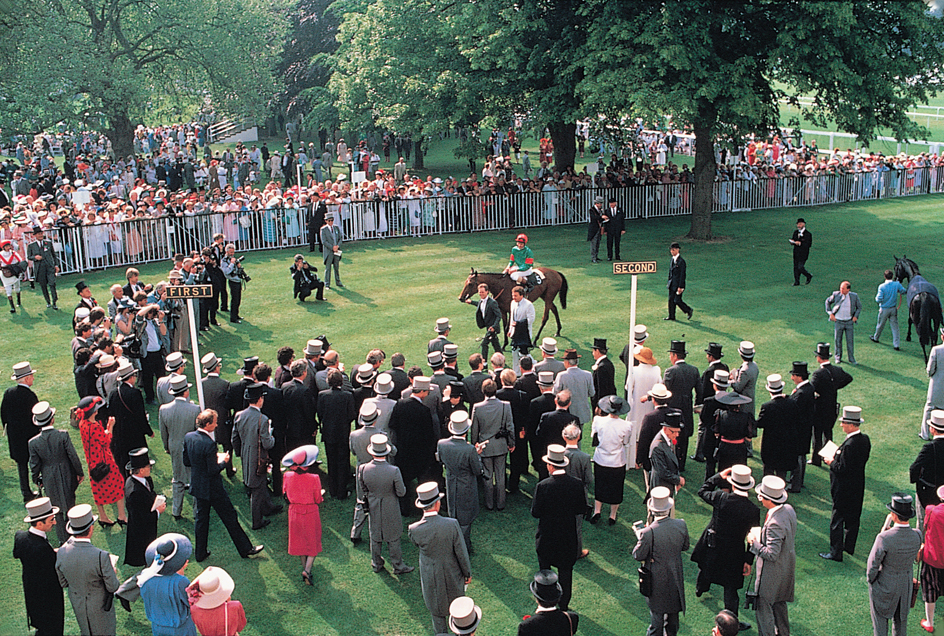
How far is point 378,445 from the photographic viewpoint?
8.89 metres

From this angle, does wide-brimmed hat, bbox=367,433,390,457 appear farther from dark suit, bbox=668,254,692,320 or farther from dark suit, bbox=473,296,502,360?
dark suit, bbox=668,254,692,320

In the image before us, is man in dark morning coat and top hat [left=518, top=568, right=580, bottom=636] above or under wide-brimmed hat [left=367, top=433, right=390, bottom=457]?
under

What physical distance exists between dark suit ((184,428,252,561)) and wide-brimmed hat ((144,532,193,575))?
2.30m

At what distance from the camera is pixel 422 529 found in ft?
25.8

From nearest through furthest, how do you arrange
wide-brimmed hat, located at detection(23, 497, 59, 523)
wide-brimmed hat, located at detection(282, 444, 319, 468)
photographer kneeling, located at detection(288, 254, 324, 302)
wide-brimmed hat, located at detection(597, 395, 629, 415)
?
wide-brimmed hat, located at detection(23, 497, 59, 523)
wide-brimmed hat, located at detection(282, 444, 319, 468)
wide-brimmed hat, located at detection(597, 395, 629, 415)
photographer kneeling, located at detection(288, 254, 324, 302)

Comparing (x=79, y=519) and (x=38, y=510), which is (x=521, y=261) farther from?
(x=79, y=519)

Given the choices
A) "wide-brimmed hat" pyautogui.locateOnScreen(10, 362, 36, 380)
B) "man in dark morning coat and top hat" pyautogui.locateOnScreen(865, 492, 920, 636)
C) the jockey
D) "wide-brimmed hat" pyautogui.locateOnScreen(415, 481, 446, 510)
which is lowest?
"man in dark morning coat and top hat" pyautogui.locateOnScreen(865, 492, 920, 636)

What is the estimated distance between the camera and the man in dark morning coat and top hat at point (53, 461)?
978cm

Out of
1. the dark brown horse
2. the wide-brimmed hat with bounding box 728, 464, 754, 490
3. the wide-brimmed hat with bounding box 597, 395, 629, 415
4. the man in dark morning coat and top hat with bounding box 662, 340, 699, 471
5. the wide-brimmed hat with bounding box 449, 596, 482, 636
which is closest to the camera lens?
the wide-brimmed hat with bounding box 449, 596, 482, 636

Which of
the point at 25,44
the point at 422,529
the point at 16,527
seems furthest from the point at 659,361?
the point at 25,44

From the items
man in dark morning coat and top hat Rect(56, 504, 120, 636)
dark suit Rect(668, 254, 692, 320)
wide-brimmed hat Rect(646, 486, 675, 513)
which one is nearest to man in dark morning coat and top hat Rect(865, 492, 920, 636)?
wide-brimmed hat Rect(646, 486, 675, 513)

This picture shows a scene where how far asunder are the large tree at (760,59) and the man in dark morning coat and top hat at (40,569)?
1830 centimetres

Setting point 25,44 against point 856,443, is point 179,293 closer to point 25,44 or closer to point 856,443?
point 856,443

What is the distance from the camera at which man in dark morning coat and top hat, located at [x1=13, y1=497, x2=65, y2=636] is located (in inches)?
303
